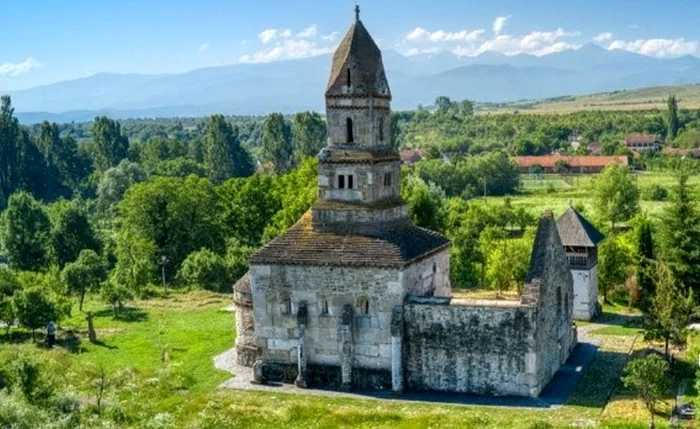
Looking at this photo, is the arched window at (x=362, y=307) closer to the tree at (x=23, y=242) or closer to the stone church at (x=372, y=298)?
the stone church at (x=372, y=298)

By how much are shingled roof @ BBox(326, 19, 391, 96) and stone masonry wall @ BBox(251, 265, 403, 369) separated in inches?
333

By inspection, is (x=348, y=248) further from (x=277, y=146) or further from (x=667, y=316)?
(x=277, y=146)

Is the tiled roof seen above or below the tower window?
below

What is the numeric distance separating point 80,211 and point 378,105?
39805 millimetres

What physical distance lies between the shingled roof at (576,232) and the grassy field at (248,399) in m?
6.09

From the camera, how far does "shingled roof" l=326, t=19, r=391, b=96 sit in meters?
36.2

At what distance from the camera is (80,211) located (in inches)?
2672

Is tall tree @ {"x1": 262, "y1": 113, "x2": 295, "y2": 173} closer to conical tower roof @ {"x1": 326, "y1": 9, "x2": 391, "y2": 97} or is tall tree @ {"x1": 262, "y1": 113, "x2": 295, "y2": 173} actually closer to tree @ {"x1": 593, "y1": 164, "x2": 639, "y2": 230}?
tree @ {"x1": 593, "y1": 164, "x2": 639, "y2": 230}

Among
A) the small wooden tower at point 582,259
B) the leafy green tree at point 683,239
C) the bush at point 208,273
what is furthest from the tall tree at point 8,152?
the leafy green tree at point 683,239

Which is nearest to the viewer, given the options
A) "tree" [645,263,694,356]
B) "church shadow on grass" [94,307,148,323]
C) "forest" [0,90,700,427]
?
"tree" [645,263,694,356]

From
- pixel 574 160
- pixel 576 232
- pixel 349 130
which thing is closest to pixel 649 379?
pixel 349 130

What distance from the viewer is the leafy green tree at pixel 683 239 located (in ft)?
142

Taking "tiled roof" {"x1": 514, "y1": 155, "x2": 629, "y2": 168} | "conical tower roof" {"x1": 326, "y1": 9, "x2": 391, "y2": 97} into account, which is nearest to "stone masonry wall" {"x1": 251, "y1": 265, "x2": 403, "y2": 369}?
"conical tower roof" {"x1": 326, "y1": 9, "x2": 391, "y2": 97}

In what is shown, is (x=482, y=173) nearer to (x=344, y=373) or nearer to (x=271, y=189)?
(x=271, y=189)
